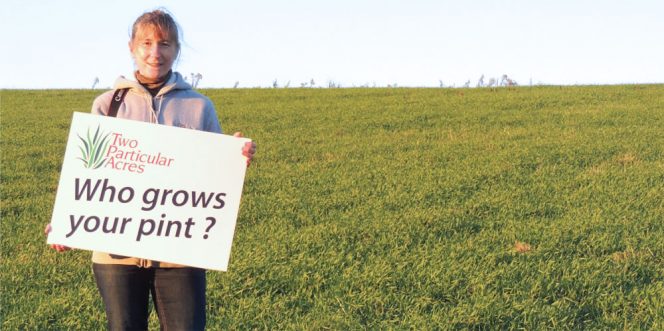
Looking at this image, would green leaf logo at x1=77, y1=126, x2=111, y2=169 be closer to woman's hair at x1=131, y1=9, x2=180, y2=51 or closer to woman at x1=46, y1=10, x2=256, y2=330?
woman at x1=46, y1=10, x2=256, y2=330

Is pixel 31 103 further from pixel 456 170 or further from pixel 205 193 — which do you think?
pixel 205 193

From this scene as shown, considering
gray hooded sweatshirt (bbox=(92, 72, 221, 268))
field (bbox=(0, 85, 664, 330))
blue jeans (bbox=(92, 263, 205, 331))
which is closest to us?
blue jeans (bbox=(92, 263, 205, 331))

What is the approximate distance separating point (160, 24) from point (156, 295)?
1.33m

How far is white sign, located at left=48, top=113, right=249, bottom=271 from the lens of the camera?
343 cm

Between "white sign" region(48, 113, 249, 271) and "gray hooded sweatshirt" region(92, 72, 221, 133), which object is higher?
"gray hooded sweatshirt" region(92, 72, 221, 133)

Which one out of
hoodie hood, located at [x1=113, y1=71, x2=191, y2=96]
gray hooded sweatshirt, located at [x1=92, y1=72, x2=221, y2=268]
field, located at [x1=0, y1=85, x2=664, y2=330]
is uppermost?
hoodie hood, located at [x1=113, y1=71, x2=191, y2=96]

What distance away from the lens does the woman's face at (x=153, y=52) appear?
3.46 meters

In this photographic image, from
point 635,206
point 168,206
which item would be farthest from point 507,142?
point 168,206

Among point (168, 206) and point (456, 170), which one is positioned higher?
point (168, 206)

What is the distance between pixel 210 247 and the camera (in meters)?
3.48

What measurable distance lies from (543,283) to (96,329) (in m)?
3.43

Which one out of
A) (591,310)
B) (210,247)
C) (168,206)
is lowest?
(591,310)

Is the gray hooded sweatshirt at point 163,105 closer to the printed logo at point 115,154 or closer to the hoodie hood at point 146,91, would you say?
the hoodie hood at point 146,91

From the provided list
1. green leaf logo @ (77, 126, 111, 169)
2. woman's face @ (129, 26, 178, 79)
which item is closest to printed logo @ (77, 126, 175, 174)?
green leaf logo @ (77, 126, 111, 169)
